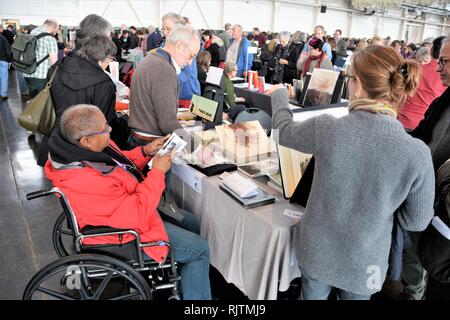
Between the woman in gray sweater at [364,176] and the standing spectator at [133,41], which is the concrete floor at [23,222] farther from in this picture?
the standing spectator at [133,41]

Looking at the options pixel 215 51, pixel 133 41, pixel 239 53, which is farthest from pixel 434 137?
pixel 133 41

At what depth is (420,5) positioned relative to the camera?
21000 mm

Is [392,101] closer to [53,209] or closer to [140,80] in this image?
[140,80]

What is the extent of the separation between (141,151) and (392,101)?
1.36 metres

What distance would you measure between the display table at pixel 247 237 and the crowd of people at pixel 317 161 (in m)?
0.09

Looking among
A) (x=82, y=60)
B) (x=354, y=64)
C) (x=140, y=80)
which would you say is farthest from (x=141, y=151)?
(x=354, y=64)

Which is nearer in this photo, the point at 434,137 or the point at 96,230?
the point at 96,230

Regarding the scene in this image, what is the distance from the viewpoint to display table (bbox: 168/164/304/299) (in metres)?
1.39

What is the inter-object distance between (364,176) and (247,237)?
63cm

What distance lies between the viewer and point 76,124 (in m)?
1.45

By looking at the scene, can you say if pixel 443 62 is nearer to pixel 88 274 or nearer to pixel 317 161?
pixel 317 161

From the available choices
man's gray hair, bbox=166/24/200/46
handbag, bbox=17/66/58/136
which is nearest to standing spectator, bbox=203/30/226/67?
handbag, bbox=17/66/58/136

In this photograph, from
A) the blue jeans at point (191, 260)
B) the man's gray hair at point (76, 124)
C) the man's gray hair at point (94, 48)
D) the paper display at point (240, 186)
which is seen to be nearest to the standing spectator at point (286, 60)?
the man's gray hair at point (94, 48)

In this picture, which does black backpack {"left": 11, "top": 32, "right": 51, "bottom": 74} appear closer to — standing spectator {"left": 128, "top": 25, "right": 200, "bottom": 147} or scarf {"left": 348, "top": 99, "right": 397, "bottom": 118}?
standing spectator {"left": 128, "top": 25, "right": 200, "bottom": 147}
